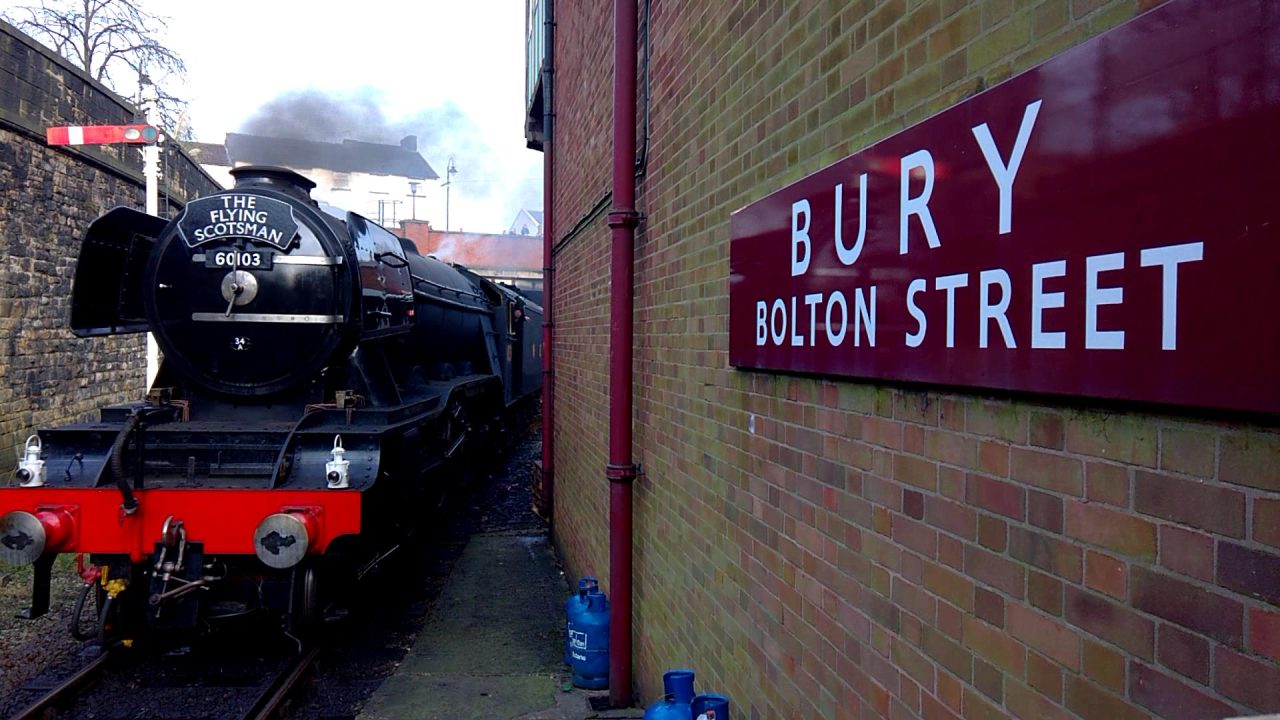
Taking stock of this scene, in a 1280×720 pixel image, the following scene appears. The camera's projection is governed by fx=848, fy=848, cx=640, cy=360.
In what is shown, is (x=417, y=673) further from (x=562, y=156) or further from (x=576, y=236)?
(x=562, y=156)

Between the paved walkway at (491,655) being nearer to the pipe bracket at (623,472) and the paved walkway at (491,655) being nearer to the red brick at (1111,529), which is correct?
the pipe bracket at (623,472)

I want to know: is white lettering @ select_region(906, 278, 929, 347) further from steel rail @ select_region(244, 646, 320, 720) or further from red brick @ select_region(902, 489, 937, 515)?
steel rail @ select_region(244, 646, 320, 720)

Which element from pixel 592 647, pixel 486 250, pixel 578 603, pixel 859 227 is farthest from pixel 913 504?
pixel 486 250

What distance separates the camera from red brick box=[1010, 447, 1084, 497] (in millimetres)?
1371

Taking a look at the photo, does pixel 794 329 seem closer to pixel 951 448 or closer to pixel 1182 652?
pixel 951 448

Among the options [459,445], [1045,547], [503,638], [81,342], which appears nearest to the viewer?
[1045,547]

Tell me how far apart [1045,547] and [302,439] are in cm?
480

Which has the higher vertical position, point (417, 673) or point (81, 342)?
point (81, 342)

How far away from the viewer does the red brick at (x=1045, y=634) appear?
4.52 feet

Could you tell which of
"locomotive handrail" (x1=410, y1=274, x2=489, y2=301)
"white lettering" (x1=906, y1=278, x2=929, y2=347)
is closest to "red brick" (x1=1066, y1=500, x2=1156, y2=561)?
"white lettering" (x1=906, y1=278, x2=929, y2=347)

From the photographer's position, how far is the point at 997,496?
1.57 metres

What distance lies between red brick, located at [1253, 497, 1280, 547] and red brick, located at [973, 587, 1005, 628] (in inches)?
21.2

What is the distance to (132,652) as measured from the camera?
539 cm

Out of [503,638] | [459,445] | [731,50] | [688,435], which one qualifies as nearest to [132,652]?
[503,638]
